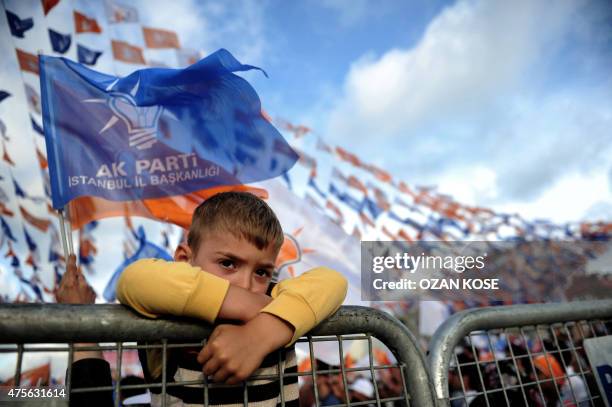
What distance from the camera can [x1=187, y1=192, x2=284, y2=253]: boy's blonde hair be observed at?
1.40 m

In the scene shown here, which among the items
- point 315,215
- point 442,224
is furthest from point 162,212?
point 442,224

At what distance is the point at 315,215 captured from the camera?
16.6ft

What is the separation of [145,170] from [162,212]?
445 millimetres

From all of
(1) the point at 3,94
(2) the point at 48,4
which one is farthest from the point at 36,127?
(2) the point at 48,4

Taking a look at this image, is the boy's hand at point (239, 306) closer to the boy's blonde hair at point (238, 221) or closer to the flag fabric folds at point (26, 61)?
the boy's blonde hair at point (238, 221)

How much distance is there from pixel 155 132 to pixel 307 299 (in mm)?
3127

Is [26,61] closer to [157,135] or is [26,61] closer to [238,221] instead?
[157,135]

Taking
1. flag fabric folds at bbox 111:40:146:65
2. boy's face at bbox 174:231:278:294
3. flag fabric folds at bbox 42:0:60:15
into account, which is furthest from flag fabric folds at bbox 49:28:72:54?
boy's face at bbox 174:231:278:294

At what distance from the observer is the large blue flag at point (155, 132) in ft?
11.2

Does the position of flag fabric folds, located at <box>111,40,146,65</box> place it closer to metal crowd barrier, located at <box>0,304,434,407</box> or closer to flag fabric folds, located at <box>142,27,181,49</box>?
flag fabric folds, located at <box>142,27,181,49</box>

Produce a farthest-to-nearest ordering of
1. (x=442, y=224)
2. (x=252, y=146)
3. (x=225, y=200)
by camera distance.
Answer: (x=442, y=224), (x=252, y=146), (x=225, y=200)

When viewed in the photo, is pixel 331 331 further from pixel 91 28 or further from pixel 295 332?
pixel 91 28

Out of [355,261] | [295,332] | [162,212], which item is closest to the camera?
[295,332]

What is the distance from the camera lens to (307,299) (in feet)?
3.44
